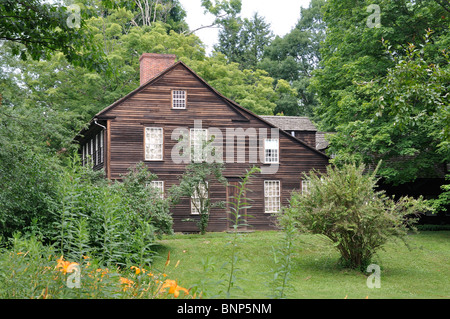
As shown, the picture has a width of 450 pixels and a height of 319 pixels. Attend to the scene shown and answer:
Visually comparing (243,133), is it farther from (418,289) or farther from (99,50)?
(99,50)

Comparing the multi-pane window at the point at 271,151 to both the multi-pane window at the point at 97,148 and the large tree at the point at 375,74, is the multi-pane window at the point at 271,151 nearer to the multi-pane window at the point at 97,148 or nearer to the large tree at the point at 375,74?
the large tree at the point at 375,74

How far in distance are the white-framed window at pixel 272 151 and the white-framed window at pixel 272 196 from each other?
133 centimetres

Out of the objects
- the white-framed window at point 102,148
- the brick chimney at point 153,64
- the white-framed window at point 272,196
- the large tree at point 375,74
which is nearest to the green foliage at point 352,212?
the large tree at point 375,74

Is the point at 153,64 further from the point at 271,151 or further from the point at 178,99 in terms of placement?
the point at 271,151

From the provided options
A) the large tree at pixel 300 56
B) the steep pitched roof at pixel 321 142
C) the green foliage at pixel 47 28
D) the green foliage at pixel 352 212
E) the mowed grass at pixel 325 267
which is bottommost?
the mowed grass at pixel 325 267

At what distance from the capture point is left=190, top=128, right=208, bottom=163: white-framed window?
26.3m

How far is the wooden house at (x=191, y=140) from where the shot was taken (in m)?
28.3

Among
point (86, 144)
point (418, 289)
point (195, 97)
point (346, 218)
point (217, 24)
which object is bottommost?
point (418, 289)

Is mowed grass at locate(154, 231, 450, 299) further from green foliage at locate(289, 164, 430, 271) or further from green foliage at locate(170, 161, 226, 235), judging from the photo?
green foliage at locate(170, 161, 226, 235)

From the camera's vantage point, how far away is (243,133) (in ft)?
98.1

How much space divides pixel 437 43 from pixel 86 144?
2243 centimetres

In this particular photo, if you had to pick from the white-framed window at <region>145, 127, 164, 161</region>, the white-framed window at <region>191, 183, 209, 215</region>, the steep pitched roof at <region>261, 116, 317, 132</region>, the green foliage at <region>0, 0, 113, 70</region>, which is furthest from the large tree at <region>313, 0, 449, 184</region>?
the green foliage at <region>0, 0, 113, 70</region>
